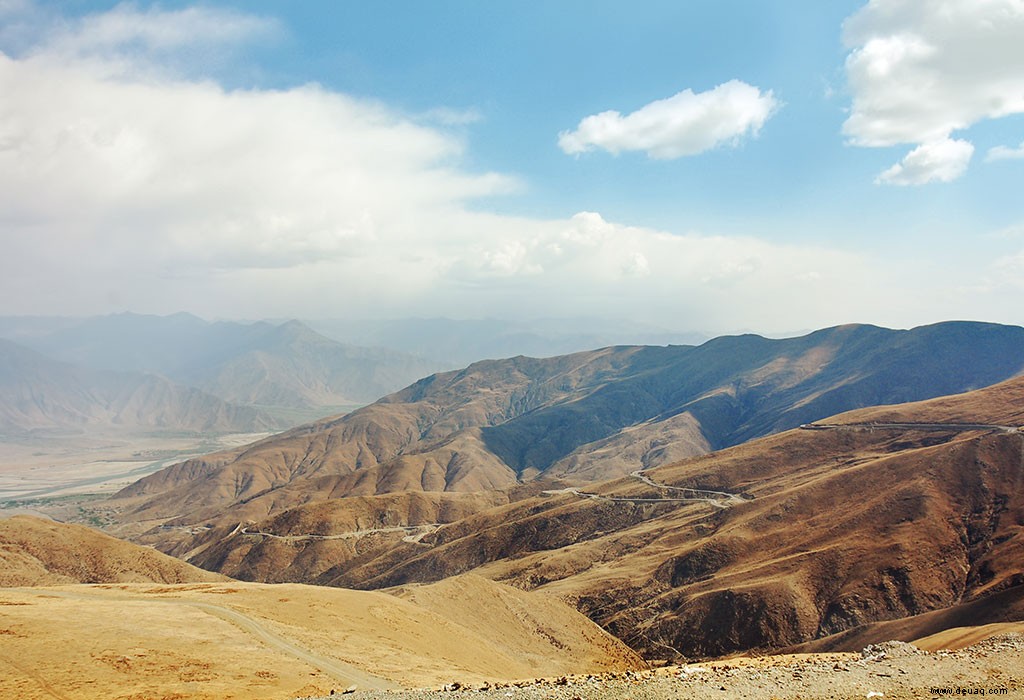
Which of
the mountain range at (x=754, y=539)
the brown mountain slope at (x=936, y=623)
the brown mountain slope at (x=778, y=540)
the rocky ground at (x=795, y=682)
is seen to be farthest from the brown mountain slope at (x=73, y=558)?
the brown mountain slope at (x=936, y=623)

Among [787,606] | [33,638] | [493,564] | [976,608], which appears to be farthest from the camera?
[493,564]

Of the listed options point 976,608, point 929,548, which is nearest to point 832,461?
point 929,548

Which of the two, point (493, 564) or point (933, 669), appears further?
point (493, 564)

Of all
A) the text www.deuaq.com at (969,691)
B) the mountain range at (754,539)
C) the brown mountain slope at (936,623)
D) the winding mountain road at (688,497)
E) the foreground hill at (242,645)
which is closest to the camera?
the text www.deuaq.com at (969,691)

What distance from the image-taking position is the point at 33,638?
37094 millimetres

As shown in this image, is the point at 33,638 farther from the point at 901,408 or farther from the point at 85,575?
the point at 901,408

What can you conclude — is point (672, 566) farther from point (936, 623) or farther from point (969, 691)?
point (969, 691)

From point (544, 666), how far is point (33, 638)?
42302 mm

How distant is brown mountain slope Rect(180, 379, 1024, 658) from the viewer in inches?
3334

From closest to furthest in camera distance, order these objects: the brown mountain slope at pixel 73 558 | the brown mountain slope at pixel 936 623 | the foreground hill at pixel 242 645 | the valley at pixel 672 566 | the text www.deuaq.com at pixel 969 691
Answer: the text www.deuaq.com at pixel 969 691 < the foreground hill at pixel 242 645 < the valley at pixel 672 566 < the brown mountain slope at pixel 936 623 < the brown mountain slope at pixel 73 558

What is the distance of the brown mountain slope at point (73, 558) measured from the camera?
332 ft

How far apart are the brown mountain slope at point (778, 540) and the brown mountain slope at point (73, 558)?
146 feet

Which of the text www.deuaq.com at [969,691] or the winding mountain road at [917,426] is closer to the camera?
the text www.deuaq.com at [969,691]

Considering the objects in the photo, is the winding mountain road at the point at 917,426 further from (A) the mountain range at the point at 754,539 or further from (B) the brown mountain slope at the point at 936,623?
(B) the brown mountain slope at the point at 936,623
